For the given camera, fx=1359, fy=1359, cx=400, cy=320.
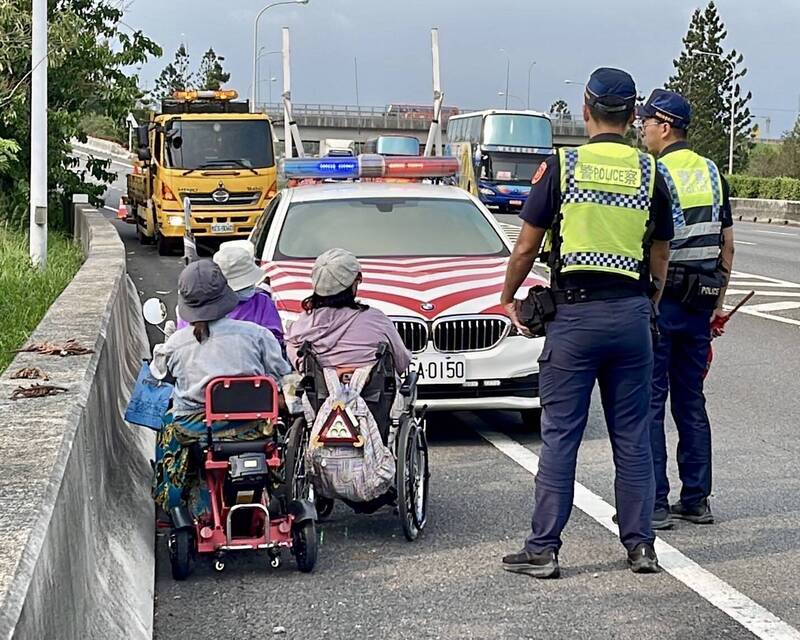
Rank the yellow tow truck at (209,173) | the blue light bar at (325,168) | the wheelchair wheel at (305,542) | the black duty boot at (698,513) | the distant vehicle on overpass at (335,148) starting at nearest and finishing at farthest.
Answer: the wheelchair wheel at (305,542) < the black duty boot at (698,513) < the blue light bar at (325,168) < the distant vehicle on overpass at (335,148) < the yellow tow truck at (209,173)

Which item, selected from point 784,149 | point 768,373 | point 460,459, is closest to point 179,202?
point 768,373

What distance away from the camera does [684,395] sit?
6.63 m

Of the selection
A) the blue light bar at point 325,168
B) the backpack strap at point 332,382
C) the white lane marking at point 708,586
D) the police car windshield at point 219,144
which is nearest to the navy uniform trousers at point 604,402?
the white lane marking at point 708,586

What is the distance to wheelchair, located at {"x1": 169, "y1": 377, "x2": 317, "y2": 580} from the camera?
5566 mm

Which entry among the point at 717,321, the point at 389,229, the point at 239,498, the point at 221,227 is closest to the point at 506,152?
the point at 221,227

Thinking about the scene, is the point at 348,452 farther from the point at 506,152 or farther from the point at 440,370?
the point at 506,152

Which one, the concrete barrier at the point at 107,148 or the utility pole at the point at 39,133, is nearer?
the utility pole at the point at 39,133

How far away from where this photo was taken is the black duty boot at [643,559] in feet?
18.7

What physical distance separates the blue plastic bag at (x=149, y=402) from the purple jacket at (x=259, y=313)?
1.91ft

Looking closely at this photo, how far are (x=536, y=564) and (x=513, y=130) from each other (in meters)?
37.4

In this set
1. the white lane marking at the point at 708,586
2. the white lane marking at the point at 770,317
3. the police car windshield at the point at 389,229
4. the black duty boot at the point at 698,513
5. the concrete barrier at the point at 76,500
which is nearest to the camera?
the concrete barrier at the point at 76,500

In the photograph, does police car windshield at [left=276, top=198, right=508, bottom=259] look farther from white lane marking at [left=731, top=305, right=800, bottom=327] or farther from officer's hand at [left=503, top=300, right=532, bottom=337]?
white lane marking at [left=731, top=305, right=800, bottom=327]

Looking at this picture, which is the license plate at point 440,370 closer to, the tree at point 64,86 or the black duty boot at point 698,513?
the black duty boot at point 698,513

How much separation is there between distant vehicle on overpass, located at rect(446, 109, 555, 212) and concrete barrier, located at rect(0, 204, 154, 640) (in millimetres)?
34237
